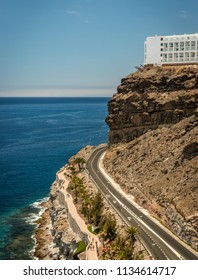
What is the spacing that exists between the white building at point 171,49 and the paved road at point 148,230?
30132mm

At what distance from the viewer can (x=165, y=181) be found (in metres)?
53.0

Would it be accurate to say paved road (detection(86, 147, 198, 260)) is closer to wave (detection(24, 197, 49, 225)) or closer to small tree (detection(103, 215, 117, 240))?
small tree (detection(103, 215, 117, 240))

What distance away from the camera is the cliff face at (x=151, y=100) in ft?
223

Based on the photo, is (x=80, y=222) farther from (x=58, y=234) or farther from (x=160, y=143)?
(x=160, y=143)

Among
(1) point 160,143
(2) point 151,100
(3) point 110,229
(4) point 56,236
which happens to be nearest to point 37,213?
(4) point 56,236

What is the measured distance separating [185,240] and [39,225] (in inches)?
1266

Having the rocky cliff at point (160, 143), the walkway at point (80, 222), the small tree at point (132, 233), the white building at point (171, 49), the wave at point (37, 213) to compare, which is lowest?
the wave at point (37, 213)

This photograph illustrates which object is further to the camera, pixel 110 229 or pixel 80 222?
pixel 80 222

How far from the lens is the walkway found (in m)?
40.7

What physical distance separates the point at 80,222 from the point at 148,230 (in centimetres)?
1012

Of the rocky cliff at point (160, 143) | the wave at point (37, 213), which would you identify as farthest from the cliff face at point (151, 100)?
the wave at point (37, 213)

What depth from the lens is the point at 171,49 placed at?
3169 inches

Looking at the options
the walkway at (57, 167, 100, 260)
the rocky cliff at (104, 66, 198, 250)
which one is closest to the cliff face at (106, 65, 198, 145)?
the rocky cliff at (104, 66, 198, 250)

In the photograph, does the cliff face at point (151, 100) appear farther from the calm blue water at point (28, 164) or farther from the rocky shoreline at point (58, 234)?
the calm blue water at point (28, 164)
